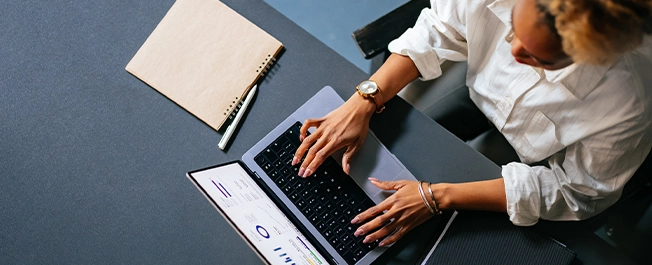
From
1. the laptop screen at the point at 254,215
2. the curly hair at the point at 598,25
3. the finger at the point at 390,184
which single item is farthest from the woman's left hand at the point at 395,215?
the curly hair at the point at 598,25

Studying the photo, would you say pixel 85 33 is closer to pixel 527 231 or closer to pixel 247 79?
pixel 247 79

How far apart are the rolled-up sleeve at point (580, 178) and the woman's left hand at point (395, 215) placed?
0.54ft

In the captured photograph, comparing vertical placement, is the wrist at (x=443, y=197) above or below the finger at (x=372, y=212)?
below

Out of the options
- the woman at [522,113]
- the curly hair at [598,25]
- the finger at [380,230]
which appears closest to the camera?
the curly hair at [598,25]

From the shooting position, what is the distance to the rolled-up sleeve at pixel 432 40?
40.5 inches

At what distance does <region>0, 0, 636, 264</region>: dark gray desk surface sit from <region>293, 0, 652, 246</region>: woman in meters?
0.06

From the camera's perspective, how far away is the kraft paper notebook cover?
3.45 ft

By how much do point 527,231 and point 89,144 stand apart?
86 cm

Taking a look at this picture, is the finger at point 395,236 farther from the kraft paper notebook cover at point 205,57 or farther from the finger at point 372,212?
the kraft paper notebook cover at point 205,57

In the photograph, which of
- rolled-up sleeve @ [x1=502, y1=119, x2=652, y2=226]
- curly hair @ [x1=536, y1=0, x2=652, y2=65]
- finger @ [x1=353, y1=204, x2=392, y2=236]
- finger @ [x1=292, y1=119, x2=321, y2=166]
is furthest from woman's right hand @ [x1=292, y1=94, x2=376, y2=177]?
curly hair @ [x1=536, y1=0, x2=652, y2=65]

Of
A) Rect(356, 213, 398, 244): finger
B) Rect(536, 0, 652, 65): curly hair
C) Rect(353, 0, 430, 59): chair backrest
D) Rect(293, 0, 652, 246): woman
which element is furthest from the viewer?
Rect(353, 0, 430, 59): chair backrest

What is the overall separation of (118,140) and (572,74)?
853 millimetres

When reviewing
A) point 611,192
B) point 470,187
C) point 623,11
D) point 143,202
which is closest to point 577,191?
point 611,192

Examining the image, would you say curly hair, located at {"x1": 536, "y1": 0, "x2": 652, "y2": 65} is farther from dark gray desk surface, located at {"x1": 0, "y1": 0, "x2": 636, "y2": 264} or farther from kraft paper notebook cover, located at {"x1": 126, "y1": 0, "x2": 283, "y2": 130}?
kraft paper notebook cover, located at {"x1": 126, "y1": 0, "x2": 283, "y2": 130}
